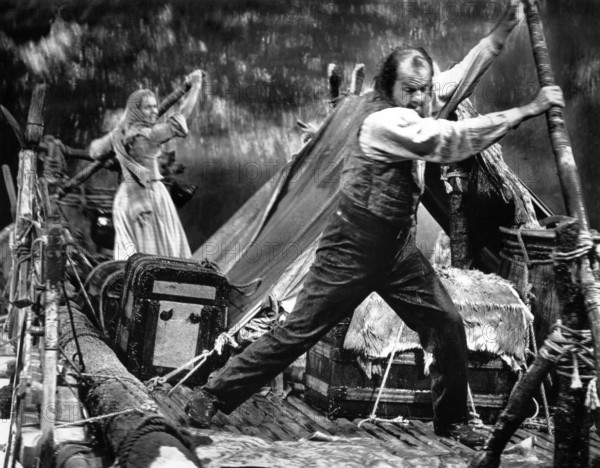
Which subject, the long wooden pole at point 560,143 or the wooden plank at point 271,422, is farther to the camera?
the wooden plank at point 271,422

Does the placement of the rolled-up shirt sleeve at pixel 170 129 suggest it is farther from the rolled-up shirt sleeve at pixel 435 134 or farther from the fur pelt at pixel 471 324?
the rolled-up shirt sleeve at pixel 435 134

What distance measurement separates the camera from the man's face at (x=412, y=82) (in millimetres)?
3566

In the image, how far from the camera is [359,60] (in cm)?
664

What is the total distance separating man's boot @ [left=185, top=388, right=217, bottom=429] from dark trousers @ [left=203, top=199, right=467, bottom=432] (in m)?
0.04

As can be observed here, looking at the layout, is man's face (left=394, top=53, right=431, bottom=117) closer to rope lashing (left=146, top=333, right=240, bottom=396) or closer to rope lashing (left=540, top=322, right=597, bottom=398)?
rope lashing (left=540, top=322, right=597, bottom=398)

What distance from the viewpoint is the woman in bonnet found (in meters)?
6.68

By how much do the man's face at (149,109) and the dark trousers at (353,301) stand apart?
359cm

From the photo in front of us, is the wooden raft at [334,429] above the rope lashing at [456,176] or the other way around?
the other way around

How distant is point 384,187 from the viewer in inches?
140

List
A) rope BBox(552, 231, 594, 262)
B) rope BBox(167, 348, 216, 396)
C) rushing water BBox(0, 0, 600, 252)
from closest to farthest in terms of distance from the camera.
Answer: rope BBox(552, 231, 594, 262), rope BBox(167, 348, 216, 396), rushing water BBox(0, 0, 600, 252)

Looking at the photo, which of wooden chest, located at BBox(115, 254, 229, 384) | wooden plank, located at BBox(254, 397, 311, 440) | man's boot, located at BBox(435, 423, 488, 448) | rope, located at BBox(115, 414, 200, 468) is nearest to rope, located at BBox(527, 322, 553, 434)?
man's boot, located at BBox(435, 423, 488, 448)

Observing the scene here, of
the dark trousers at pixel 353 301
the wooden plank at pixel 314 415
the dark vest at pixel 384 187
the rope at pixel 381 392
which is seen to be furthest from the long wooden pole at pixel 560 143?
the wooden plank at pixel 314 415

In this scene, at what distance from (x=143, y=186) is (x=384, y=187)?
3.59 metres

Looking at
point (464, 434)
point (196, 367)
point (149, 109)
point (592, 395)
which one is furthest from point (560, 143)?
point (149, 109)
